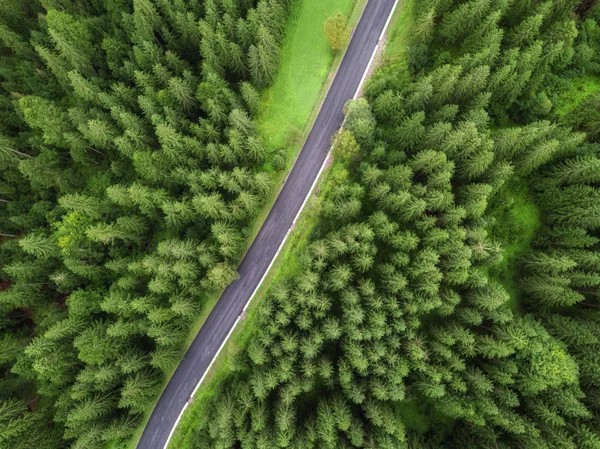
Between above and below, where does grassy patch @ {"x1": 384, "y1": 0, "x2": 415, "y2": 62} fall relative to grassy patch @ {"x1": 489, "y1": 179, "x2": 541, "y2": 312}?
above

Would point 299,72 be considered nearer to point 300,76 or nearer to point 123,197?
point 300,76

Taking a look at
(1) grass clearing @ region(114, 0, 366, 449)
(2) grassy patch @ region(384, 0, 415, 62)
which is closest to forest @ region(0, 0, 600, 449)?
(2) grassy patch @ region(384, 0, 415, 62)

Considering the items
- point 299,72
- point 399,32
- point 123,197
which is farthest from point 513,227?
point 123,197

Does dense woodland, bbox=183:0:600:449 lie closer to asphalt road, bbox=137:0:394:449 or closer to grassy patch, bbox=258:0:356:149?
asphalt road, bbox=137:0:394:449

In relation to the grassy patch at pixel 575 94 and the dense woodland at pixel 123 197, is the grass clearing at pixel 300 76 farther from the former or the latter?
the grassy patch at pixel 575 94

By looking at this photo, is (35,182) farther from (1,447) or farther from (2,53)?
(1,447)

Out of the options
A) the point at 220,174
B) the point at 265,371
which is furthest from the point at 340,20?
the point at 265,371

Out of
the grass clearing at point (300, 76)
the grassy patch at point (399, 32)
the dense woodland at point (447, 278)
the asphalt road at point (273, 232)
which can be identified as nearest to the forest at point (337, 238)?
the dense woodland at point (447, 278)
